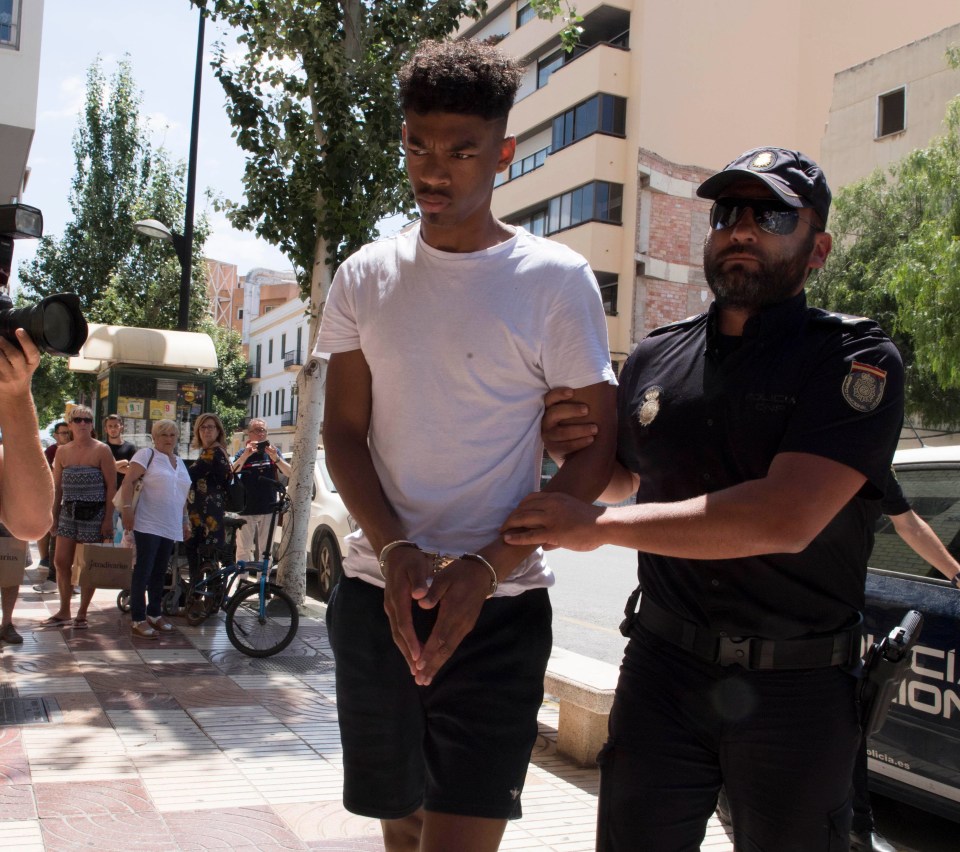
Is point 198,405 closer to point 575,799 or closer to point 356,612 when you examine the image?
point 575,799

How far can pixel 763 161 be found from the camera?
8.25ft

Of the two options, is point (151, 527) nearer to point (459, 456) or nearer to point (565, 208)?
point (459, 456)

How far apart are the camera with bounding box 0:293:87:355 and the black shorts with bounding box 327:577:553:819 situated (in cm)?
86

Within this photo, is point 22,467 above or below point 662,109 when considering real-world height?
below

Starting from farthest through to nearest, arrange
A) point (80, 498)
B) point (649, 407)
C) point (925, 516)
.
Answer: point (80, 498), point (925, 516), point (649, 407)

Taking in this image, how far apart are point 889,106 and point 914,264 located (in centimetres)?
1019

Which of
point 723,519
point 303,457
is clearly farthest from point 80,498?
point 723,519

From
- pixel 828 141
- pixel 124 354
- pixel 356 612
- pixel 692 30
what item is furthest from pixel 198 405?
pixel 692 30

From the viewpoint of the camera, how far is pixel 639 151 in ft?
108

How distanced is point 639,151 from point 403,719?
106 feet

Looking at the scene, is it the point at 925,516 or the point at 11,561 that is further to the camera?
the point at 11,561

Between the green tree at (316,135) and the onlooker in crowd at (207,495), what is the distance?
2.23 ft

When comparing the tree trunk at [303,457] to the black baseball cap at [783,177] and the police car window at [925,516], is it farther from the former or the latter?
the black baseball cap at [783,177]

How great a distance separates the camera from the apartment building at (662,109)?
33156 millimetres
